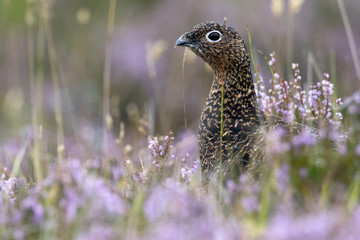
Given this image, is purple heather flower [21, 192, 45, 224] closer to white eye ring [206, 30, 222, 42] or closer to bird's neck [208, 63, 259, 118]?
bird's neck [208, 63, 259, 118]

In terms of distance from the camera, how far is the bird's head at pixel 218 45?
412cm

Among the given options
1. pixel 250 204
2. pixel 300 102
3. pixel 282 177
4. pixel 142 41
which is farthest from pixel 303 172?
pixel 142 41

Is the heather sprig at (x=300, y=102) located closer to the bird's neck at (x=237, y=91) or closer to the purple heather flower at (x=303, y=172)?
the bird's neck at (x=237, y=91)

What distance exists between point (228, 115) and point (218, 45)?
19.9 inches

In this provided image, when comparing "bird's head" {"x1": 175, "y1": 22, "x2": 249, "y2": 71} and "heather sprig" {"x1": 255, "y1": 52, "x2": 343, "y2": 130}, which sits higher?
"bird's head" {"x1": 175, "y1": 22, "x2": 249, "y2": 71}

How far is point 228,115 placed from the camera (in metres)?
3.98

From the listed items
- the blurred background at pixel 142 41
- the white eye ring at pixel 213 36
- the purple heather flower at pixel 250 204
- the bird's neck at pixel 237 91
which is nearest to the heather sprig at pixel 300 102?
the bird's neck at pixel 237 91

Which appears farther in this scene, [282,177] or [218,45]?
[218,45]

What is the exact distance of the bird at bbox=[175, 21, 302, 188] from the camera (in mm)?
3561

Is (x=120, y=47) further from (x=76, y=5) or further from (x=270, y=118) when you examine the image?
(x=270, y=118)

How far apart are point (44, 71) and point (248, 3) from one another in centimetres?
466

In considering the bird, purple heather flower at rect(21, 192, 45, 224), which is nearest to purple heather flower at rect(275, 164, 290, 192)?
the bird

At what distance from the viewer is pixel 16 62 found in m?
12.8

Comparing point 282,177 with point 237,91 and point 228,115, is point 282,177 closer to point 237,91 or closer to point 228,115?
point 228,115
